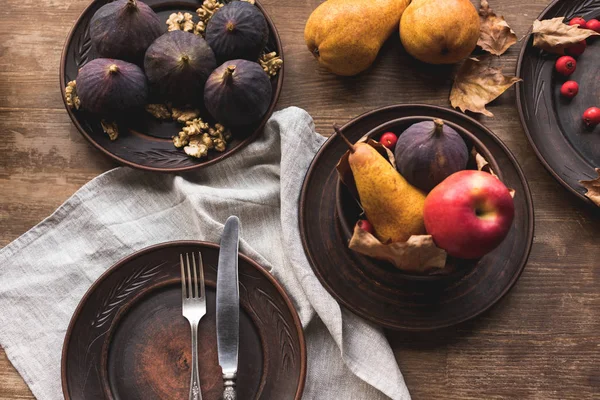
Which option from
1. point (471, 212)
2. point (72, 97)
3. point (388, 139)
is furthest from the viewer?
point (72, 97)

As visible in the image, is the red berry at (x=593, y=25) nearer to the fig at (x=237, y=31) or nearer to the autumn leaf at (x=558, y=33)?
the autumn leaf at (x=558, y=33)

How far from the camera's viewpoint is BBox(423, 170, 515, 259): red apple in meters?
0.70

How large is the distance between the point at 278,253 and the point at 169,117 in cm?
26

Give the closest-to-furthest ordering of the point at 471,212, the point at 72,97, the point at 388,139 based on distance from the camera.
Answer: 1. the point at 471,212
2. the point at 388,139
3. the point at 72,97

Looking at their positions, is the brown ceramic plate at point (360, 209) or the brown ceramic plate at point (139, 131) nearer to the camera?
the brown ceramic plate at point (360, 209)

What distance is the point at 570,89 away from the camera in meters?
0.96

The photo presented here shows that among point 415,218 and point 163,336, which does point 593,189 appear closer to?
point 415,218

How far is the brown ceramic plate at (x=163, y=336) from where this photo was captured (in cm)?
91

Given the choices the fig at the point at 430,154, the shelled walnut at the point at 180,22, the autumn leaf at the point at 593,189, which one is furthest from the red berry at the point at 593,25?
the shelled walnut at the point at 180,22

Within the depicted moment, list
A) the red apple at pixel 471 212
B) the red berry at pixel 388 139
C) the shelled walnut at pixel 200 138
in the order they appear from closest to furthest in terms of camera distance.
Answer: the red apple at pixel 471 212 → the red berry at pixel 388 139 → the shelled walnut at pixel 200 138

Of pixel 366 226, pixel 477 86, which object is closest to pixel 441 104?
pixel 477 86

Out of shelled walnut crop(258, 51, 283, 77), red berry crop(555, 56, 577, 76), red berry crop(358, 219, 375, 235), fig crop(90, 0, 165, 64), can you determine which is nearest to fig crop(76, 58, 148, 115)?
fig crop(90, 0, 165, 64)

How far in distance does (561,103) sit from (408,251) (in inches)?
16.8

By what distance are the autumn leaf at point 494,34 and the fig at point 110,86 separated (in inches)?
20.2
